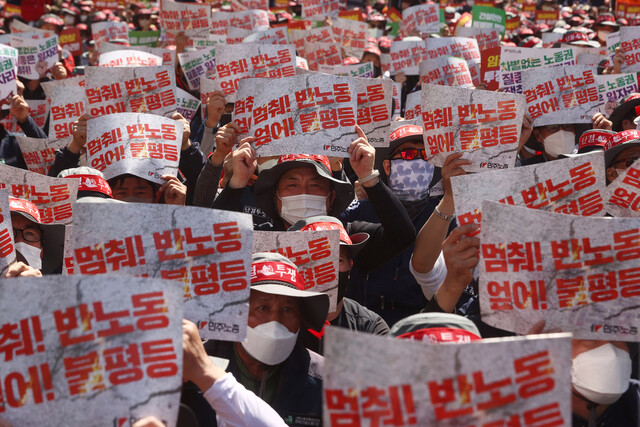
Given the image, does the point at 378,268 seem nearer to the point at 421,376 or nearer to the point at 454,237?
the point at 454,237

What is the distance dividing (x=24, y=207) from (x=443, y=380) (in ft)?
9.81

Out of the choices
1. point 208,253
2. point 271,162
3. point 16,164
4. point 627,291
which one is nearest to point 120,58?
point 16,164

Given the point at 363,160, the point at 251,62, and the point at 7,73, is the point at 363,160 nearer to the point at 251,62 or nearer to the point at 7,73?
the point at 251,62

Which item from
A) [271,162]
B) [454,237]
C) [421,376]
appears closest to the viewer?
[421,376]

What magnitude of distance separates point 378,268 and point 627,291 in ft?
6.45

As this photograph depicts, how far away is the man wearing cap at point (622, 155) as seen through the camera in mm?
5223

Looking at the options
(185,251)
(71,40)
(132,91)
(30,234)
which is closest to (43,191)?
(30,234)

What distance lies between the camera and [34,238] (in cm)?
445

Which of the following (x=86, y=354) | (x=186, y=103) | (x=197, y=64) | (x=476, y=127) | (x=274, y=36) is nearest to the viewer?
(x=86, y=354)

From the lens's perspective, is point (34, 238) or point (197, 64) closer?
point (34, 238)

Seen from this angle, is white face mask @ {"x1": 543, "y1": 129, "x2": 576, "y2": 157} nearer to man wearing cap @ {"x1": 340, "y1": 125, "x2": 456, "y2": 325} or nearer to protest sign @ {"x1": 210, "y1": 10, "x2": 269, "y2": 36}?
man wearing cap @ {"x1": 340, "y1": 125, "x2": 456, "y2": 325}

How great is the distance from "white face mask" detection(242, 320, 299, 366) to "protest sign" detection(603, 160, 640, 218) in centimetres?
157

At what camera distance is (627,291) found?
291cm

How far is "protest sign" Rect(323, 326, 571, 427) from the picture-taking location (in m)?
2.12
